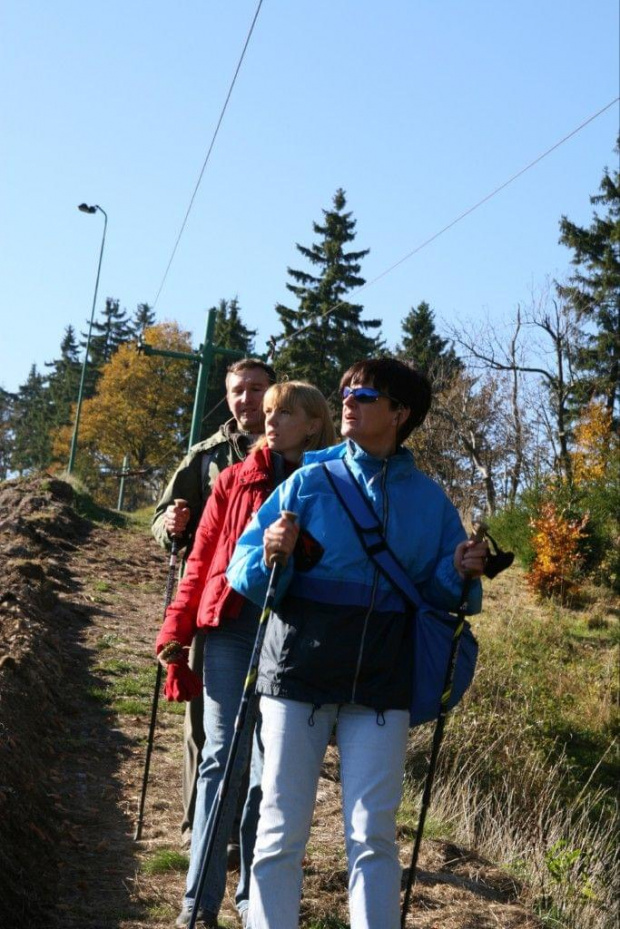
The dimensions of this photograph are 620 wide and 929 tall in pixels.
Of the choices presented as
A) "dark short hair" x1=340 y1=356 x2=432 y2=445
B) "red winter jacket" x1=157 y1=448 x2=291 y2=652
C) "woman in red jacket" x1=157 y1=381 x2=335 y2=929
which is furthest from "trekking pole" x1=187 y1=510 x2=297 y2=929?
"red winter jacket" x1=157 y1=448 x2=291 y2=652

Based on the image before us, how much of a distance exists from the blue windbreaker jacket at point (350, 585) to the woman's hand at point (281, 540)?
74 mm

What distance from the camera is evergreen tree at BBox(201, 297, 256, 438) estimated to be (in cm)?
5788

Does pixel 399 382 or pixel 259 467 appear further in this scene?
pixel 259 467

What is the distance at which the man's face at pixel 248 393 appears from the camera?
5168 millimetres

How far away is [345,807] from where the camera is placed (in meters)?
3.37

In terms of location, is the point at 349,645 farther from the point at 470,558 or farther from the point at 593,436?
the point at 593,436

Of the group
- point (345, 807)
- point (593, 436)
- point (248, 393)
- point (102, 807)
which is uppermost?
point (593, 436)

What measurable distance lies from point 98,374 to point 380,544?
250 feet

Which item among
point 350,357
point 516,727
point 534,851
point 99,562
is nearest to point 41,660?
point 534,851

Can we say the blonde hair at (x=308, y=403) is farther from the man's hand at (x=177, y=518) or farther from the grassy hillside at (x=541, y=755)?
the grassy hillside at (x=541, y=755)

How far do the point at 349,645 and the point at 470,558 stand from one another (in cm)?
48

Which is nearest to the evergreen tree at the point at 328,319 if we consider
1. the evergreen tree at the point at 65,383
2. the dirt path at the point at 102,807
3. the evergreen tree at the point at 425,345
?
the evergreen tree at the point at 425,345

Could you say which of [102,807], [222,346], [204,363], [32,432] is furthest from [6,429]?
[102,807]

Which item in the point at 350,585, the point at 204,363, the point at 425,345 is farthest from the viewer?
the point at 425,345
